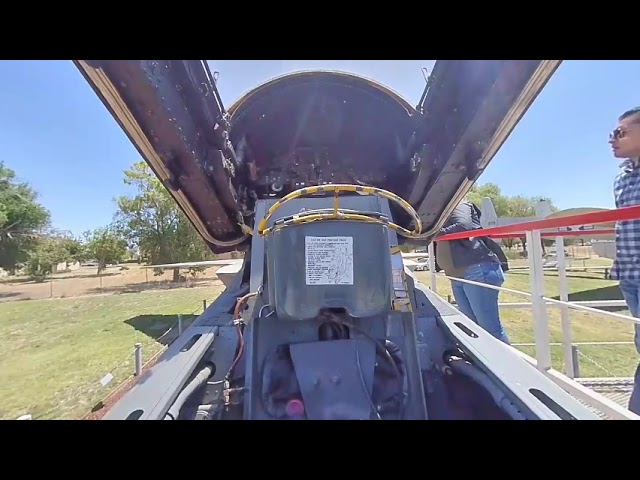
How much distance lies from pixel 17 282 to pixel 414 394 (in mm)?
25335

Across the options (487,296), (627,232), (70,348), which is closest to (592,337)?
(487,296)

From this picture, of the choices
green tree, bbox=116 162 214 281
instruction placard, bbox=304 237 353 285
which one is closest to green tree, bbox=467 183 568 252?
green tree, bbox=116 162 214 281

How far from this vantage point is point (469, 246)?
2.86 m

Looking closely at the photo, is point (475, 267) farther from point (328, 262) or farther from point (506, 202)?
point (506, 202)

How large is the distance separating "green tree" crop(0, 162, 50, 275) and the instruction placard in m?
24.8

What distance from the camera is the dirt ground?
16281 mm

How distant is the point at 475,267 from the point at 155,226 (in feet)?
64.5

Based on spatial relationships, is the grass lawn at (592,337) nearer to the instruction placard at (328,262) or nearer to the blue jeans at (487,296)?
the blue jeans at (487,296)

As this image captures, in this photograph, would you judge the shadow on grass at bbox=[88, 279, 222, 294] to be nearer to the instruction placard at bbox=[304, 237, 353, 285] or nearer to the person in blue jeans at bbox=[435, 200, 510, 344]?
the person in blue jeans at bbox=[435, 200, 510, 344]

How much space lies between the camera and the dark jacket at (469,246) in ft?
9.26

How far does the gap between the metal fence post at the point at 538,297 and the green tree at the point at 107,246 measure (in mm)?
22823

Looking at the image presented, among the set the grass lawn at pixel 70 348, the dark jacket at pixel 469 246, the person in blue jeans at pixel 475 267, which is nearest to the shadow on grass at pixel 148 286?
the grass lawn at pixel 70 348
